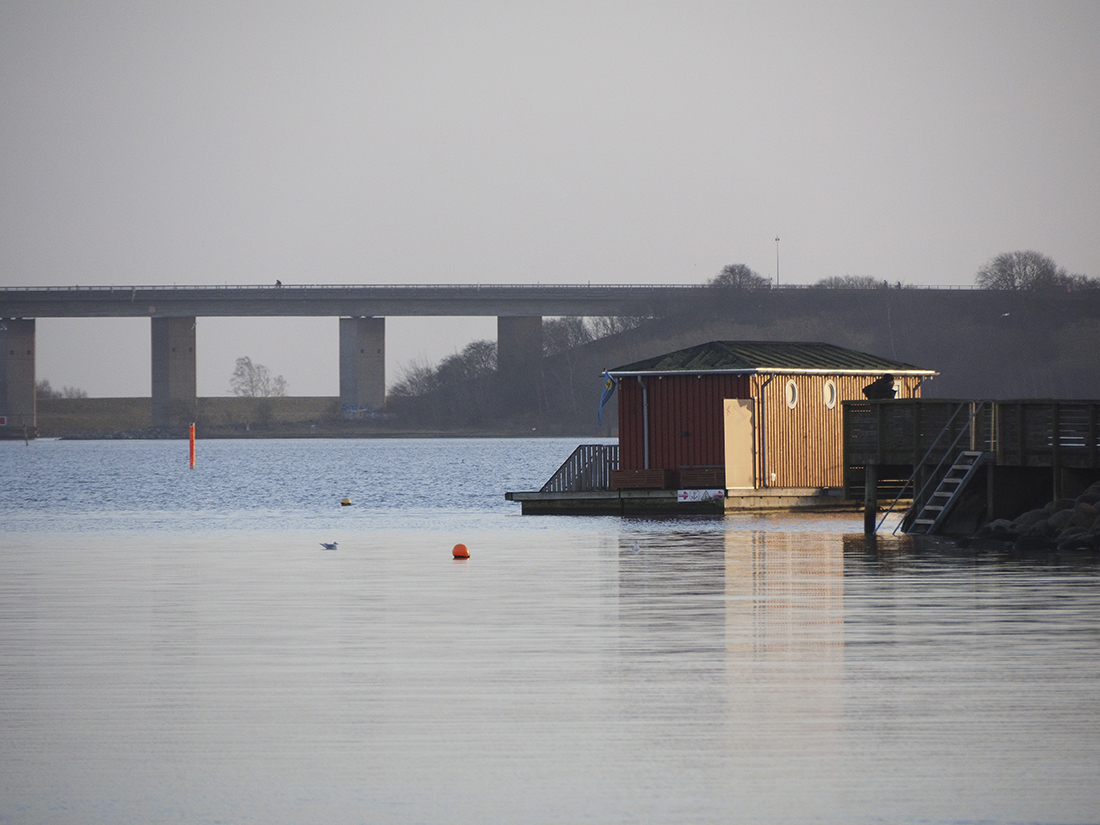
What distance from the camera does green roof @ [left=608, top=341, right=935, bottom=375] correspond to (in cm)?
4075

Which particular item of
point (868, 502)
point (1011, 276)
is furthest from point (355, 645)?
point (1011, 276)

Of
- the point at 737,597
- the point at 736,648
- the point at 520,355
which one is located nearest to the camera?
the point at 736,648

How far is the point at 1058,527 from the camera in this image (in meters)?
27.8

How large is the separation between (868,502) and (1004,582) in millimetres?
11848

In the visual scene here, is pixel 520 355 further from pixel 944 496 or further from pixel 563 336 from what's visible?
pixel 944 496

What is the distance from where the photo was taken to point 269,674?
13.1 meters

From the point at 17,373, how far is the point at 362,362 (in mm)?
37042

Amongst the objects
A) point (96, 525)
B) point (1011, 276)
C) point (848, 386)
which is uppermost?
point (1011, 276)

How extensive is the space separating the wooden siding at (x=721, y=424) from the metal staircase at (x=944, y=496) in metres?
8.58

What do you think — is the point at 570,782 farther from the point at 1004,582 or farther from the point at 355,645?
the point at 1004,582

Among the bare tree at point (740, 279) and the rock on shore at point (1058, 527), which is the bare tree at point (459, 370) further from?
the rock on shore at point (1058, 527)

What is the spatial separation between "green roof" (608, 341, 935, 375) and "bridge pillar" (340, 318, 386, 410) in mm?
107997

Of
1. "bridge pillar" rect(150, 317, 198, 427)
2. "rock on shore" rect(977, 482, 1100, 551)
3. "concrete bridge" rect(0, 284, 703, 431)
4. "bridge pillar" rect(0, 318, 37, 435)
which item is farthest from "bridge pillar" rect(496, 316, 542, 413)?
"rock on shore" rect(977, 482, 1100, 551)

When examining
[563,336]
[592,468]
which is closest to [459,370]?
[563,336]
